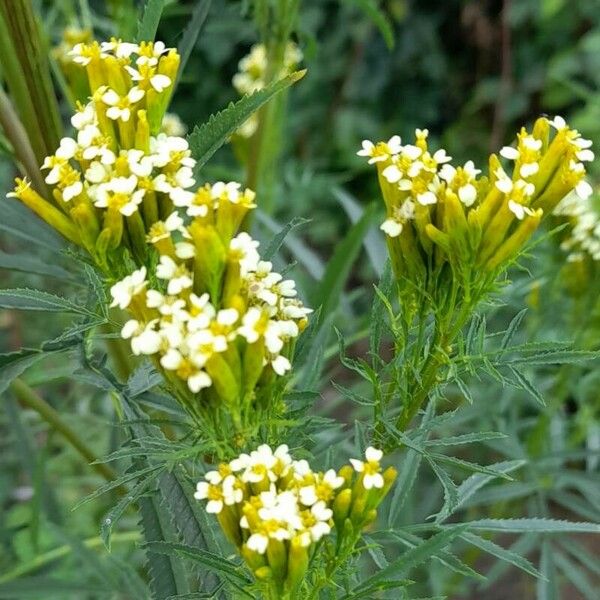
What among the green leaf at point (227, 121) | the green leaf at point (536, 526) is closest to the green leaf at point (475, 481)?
the green leaf at point (536, 526)

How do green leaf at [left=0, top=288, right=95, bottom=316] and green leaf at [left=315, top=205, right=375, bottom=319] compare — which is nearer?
green leaf at [left=0, top=288, right=95, bottom=316]

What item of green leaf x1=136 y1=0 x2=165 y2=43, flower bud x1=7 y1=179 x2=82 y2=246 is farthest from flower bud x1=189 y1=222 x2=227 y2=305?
green leaf x1=136 y1=0 x2=165 y2=43

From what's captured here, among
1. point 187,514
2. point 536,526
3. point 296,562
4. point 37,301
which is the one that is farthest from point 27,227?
point 536,526

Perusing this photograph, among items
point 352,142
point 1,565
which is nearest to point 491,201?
point 1,565

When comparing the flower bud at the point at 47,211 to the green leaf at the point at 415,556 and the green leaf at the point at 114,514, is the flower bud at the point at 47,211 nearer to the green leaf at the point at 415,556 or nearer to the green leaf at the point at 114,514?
the green leaf at the point at 114,514

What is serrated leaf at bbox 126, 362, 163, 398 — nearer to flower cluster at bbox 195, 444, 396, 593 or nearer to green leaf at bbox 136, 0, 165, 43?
flower cluster at bbox 195, 444, 396, 593

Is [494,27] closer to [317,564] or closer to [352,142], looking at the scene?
[352,142]
